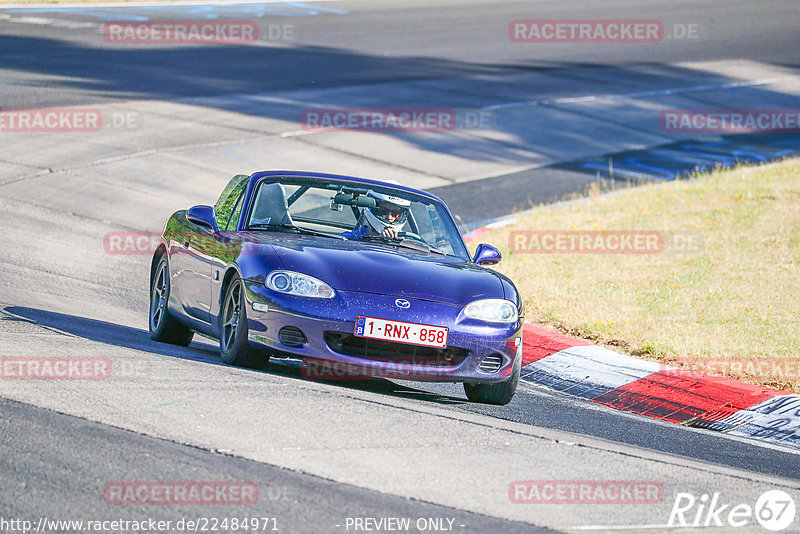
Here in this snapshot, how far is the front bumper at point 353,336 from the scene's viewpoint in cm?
750

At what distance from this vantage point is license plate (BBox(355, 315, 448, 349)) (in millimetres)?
7500

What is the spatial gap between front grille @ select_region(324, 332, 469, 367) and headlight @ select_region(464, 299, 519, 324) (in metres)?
0.38

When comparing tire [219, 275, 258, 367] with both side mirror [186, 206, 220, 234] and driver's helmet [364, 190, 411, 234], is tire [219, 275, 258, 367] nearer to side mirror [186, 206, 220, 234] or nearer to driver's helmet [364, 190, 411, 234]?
side mirror [186, 206, 220, 234]

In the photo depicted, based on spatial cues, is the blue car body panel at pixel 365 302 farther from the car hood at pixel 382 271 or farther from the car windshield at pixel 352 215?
the car windshield at pixel 352 215

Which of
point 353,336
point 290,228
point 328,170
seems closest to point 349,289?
point 353,336

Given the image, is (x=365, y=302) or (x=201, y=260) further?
(x=201, y=260)

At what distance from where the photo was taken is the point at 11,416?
597cm

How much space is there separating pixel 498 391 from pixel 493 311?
0.61 metres

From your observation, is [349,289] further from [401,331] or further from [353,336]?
[401,331]

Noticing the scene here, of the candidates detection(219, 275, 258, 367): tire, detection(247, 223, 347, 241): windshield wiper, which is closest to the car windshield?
detection(247, 223, 347, 241): windshield wiper

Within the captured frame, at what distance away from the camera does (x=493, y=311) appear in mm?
7949

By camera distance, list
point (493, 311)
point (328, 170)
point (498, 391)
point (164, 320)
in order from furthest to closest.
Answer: point (328, 170), point (164, 320), point (498, 391), point (493, 311)

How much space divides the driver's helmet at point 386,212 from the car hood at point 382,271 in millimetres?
451

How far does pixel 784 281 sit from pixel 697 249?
1.91 metres
